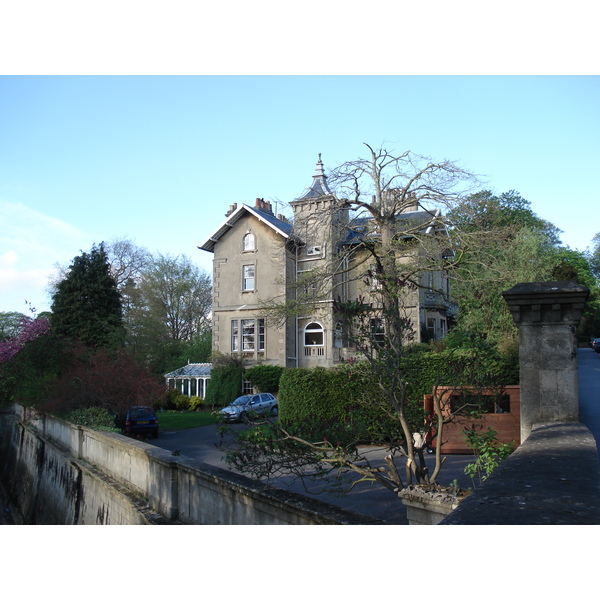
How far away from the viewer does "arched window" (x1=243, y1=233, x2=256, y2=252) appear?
34938mm

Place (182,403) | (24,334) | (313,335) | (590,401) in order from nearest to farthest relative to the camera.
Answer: (590,401) → (24,334) → (313,335) → (182,403)

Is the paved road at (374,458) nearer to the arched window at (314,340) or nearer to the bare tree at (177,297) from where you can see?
the arched window at (314,340)

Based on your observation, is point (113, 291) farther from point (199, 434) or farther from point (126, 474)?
point (126, 474)

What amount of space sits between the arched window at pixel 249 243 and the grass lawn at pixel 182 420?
10772 mm

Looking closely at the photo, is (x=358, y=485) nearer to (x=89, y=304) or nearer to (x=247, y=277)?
(x=247, y=277)

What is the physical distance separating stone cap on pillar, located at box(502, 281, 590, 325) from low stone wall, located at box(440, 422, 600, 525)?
261 cm

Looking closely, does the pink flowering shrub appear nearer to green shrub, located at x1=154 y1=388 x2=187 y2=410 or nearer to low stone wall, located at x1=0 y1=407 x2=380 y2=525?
low stone wall, located at x1=0 y1=407 x2=380 y2=525

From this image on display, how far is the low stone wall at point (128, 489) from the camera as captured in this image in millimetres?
6520

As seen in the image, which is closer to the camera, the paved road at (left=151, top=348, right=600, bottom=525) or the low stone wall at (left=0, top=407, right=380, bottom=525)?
the low stone wall at (left=0, top=407, right=380, bottom=525)

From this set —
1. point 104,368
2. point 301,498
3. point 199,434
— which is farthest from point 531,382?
point 199,434

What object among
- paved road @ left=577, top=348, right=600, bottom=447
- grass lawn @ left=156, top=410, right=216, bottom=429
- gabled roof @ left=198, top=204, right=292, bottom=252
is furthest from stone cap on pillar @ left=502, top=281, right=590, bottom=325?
gabled roof @ left=198, top=204, right=292, bottom=252

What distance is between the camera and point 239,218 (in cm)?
3550

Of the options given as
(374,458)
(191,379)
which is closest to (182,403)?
(191,379)

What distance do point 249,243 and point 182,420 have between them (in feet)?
39.2
